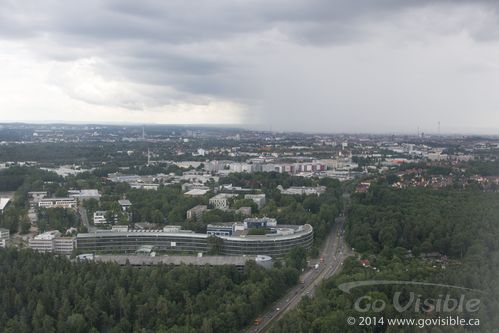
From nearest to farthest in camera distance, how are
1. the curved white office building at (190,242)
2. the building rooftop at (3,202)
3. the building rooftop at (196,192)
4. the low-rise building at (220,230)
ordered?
the curved white office building at (190,242) → the low-rise building at (220,230) → the building rooftop at (3,202) → the building rooftop at (196,192)

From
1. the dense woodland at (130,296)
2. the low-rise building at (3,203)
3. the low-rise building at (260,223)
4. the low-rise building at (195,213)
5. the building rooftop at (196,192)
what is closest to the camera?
the dense woodland at (130,296)

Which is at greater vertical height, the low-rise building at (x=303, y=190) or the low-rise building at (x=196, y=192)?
the low-rise building at (x=303, y=190)

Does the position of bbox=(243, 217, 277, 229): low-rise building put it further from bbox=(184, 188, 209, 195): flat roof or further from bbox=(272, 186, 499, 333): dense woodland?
bbox=(184, 188, 209, 195): flat roof

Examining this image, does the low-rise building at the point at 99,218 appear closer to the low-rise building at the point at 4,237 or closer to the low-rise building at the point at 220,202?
the low-rise building at the point at 4,237

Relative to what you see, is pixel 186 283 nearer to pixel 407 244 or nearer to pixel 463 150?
pixel 407 244

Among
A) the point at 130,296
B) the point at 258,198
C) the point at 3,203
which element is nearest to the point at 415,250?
the point at 130,296

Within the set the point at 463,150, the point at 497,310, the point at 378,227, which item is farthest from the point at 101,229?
the point at 463,150

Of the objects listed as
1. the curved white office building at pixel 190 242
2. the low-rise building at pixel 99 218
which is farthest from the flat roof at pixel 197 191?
the curved white office building at pixel 190 242

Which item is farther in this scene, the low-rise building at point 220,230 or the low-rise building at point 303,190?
the low-rise building at point 303,190
